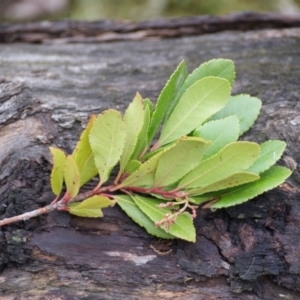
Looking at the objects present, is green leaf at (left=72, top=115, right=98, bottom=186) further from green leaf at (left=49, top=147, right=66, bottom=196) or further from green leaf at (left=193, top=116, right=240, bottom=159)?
green leaf at (left=193, top=116, right=240, bottom=159)

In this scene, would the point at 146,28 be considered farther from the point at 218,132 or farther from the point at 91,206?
the point at 91,206

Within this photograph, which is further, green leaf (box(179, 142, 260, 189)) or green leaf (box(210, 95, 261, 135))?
green leaf (box(210, 95, 261, 135))

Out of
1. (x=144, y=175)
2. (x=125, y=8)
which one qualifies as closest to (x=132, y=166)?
(x=144, y=175)

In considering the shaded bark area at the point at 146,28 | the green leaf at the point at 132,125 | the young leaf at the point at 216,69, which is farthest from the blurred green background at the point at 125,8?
the green leaf at the point at 132,125

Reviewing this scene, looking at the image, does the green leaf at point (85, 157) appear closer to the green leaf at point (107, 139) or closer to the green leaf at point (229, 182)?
the green leaf at point (107, 139)

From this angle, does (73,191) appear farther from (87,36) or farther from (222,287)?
(87,36)

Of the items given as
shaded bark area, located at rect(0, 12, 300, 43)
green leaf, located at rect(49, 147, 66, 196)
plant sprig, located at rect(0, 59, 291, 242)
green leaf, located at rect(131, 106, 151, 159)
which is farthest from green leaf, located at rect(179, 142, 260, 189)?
shaded bark area, located at rect(0, 12, 300, 43)

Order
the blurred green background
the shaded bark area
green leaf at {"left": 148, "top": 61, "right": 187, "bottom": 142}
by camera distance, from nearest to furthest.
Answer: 1. green leaf at {"left": 148, "top": 61, "right": 187, "bottom": 142}
2. the shaded bark area
3. the blurred green background
